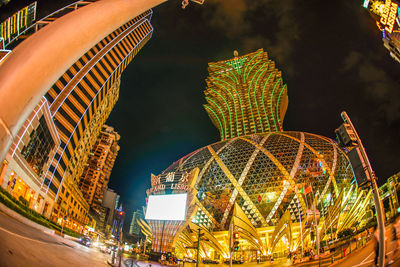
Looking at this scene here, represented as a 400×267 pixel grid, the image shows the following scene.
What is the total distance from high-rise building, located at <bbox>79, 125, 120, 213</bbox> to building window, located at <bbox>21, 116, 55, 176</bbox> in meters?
65.4

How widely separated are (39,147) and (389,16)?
49350 mm

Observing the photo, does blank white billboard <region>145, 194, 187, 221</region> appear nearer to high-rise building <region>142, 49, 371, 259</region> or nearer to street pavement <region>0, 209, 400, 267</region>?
high-rise building <region>142, 49, 371, 259</region>

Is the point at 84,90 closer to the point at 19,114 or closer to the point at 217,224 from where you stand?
the point at 217,224

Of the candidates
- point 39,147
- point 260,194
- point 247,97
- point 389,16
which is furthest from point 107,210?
point 389,16

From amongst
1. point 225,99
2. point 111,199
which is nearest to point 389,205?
point 225,99

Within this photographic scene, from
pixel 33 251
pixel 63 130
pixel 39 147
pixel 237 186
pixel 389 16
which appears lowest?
pixel 33 251

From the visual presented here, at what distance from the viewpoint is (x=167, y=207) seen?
107 feet

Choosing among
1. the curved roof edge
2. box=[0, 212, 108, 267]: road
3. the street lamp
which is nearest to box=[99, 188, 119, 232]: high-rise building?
box=[0, 212, 108, 267]: road

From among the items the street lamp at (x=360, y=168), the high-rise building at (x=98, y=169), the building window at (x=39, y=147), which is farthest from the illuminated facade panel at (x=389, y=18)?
the high-rise building at (x=98, y=169)

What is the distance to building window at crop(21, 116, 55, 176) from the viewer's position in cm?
2501

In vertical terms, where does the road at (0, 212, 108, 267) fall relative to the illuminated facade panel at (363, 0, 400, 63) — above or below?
below

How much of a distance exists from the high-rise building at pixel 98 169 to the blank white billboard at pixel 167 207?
68.0 m

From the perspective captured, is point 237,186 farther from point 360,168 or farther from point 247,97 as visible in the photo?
point 247,97

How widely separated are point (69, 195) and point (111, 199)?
221ft
